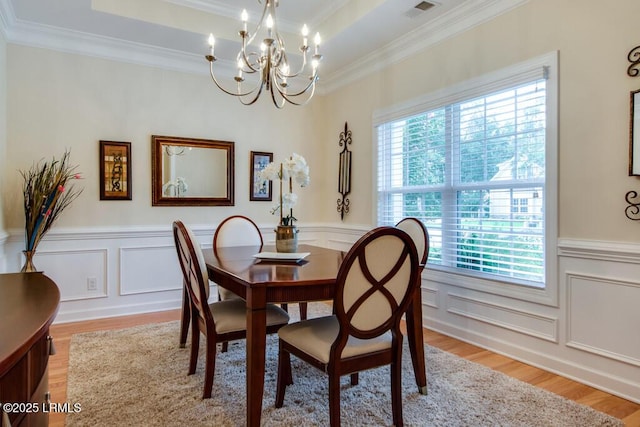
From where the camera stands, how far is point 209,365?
7.02ft

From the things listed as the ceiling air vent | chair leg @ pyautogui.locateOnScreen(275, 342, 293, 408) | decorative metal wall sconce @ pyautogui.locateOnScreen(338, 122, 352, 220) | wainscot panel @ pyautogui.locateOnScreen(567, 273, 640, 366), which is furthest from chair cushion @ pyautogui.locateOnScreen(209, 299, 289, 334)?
the ceiling air vent

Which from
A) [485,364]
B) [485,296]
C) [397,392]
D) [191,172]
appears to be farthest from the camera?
[191,172]

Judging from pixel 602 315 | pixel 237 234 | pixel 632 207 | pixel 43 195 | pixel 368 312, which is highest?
pixel 43 195

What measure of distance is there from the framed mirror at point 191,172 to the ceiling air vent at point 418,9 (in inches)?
88.2

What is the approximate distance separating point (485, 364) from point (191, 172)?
3.24m

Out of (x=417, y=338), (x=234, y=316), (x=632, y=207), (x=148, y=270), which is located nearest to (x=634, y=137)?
(x=632, y=207)

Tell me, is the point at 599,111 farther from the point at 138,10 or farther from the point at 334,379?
the point at 138,10

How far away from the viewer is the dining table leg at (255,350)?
1756mm

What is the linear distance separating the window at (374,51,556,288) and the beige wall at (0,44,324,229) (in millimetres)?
1736

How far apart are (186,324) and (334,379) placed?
1560mm

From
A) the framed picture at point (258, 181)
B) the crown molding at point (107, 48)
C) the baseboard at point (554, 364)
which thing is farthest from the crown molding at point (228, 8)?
the baseboard at point (554, 364)

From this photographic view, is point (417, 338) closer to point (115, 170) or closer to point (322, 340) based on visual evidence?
point (322, 340)

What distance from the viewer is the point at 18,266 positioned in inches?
136

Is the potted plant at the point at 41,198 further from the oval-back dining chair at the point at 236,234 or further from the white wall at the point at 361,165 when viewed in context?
the oval-back dining chair at the point at 236,234
